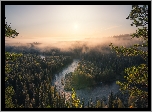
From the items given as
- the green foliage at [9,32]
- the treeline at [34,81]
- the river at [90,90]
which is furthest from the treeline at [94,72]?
the green foliage at [9,32]

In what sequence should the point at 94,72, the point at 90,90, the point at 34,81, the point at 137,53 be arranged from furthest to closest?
1. the point at 94,72
2. the point at 90,90
3. the point at 34,81
4. the point at 137,53

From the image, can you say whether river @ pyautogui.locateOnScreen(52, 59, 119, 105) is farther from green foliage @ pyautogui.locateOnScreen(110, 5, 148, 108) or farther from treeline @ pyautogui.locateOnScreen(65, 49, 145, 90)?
green foliage @ pyautogui.locateOnScreen(110, 5, 148, 108)

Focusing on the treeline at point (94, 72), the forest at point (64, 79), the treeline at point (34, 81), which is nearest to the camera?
the forest at point (64, 79)

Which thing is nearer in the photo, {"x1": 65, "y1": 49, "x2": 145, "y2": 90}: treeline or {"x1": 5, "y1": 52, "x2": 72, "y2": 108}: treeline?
{"x1": 5, "y1": 52, "x2": 72, "y2": 108}: treeline

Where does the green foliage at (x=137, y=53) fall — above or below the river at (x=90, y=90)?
above

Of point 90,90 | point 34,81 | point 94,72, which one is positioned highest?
point 94,72

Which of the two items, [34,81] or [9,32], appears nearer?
[9,32]

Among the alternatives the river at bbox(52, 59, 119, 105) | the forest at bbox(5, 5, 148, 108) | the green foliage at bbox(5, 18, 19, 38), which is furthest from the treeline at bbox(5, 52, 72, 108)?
the green foliage at bbox(5, 18, 19, 38)

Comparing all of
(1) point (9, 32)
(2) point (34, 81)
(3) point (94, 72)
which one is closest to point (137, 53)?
(1) point (9, 32)

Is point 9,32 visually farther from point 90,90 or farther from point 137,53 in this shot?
point 90,90

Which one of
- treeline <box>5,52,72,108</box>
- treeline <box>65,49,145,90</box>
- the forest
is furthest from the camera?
treeline <box>65,49,145,90</box>

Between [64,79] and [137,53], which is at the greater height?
[137,53]

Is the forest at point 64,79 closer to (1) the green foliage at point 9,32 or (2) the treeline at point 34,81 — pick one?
(2) the treeline at point 34,81
